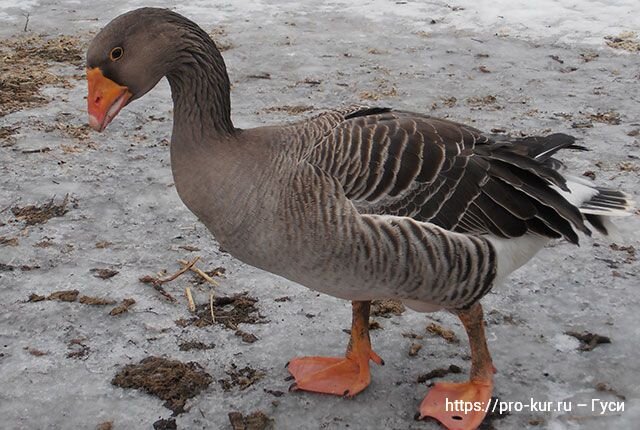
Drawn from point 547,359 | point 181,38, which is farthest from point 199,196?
point 547,359

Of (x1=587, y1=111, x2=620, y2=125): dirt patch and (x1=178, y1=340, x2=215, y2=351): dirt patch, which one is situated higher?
(x1=587, y1=111, x2=620, y2=125): dirt patch

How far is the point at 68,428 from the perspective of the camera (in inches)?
127

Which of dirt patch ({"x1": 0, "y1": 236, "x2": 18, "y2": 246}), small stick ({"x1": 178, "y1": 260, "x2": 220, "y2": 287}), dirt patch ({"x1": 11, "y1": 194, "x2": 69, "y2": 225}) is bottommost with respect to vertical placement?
small stick ({"x1": 178, "y1": 260, "x2": 220, "y2": 287})

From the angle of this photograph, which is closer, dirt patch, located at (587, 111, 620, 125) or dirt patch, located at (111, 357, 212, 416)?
dirt patch, located at (111, 357, 212, 416)

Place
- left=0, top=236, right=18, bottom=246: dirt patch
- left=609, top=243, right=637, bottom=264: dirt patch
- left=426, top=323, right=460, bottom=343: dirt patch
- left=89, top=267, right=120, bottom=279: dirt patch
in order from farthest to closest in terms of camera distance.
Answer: left=0, top=236, right=18, bottom=246: dirt patch, left=609, top=243, right=637, bottom=264: dirt patch, left=89, top=267, right=120, bottom=279: dirt patch, left=426, top=323, right=460, bottom=343: dirt patch

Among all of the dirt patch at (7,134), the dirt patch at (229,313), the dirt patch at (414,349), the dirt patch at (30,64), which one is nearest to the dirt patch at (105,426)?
the dirt patch at (229,313)

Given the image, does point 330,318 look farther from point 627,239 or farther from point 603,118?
→ point 603,118

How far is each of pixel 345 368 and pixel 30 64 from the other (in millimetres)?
5411

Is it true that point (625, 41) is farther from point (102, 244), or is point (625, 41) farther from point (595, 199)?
point (102, 244)

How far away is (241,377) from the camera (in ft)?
11.8

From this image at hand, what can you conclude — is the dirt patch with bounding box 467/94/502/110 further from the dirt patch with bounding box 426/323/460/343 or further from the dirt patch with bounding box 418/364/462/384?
the dirt patch with bounding box 418/364/462/384

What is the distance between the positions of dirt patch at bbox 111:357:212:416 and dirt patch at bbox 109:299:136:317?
44 cm

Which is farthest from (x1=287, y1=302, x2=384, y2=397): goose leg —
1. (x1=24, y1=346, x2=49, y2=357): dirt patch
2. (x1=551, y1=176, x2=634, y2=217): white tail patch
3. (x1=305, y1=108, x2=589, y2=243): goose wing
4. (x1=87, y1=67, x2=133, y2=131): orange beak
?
(x1=87, y1=67, x2=133, y2=131): orange beak

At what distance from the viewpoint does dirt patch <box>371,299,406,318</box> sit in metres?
4.14
